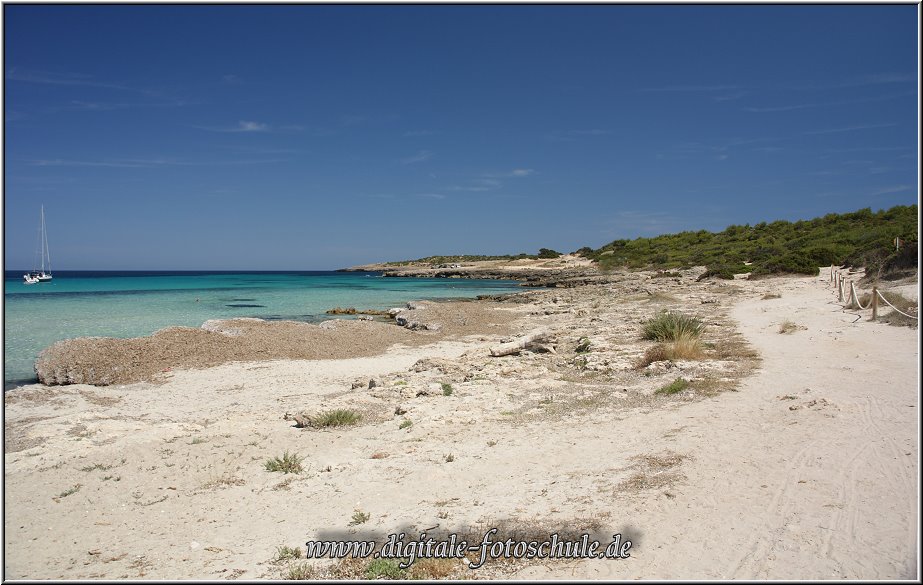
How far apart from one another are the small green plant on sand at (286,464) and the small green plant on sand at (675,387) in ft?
21.9

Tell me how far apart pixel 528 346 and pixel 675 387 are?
6.33 m

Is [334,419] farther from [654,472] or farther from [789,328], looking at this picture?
[789,328]

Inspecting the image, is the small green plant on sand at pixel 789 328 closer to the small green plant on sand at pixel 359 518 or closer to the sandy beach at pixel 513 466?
the sandy beach at pixel 513 466

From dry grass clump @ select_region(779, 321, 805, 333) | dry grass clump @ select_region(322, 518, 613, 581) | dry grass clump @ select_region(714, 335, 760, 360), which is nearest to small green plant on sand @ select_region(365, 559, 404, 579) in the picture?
dry grass clump @ select_region(322, 518, 613, 581)

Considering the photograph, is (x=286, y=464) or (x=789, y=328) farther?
(x=789, y=328)

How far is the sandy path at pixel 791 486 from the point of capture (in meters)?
3.93

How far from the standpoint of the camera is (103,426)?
371 inches

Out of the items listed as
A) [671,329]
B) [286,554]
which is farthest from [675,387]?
[286,554]

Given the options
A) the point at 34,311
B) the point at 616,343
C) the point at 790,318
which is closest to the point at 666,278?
the point at 790,318

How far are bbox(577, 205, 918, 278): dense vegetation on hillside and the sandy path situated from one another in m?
18.9

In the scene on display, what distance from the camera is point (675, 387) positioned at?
30.4 ft

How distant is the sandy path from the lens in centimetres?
393

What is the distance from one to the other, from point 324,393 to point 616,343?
8.99 m

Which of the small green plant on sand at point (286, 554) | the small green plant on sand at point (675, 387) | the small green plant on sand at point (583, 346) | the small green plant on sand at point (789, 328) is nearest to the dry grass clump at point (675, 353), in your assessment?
the small green plant on sand at point (675, 387)
